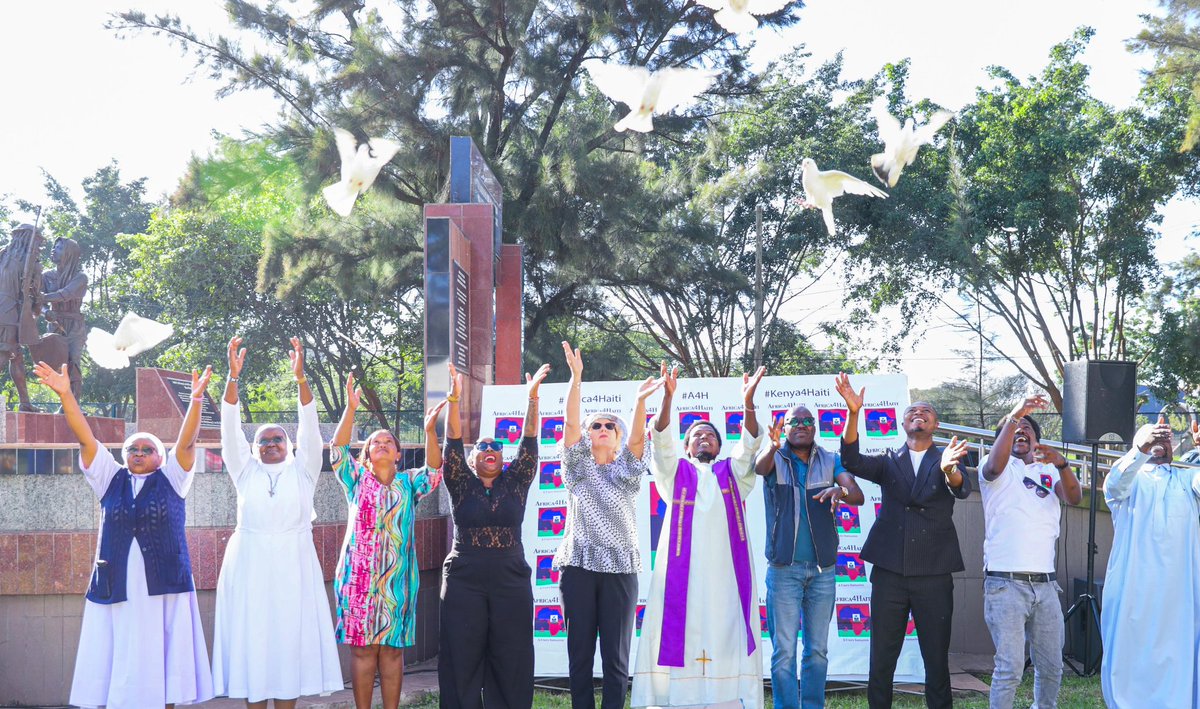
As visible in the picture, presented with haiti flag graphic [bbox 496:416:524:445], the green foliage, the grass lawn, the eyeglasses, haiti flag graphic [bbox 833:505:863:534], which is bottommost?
the grass lawn

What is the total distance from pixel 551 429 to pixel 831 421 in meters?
1.94

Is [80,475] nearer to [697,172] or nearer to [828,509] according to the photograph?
[828,509]

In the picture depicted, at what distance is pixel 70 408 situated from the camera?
16.8ft

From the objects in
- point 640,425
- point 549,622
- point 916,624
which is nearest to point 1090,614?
point 916,624

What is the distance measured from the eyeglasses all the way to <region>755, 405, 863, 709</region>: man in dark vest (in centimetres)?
90

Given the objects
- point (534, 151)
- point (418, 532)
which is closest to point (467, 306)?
point (418, 532)

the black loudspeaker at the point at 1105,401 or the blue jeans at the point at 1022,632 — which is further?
the black loudspeaker at the point at 1105,401

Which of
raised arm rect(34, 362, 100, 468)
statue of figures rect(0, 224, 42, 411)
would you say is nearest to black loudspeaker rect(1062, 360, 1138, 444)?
raised arm rect(34, 362, 100, 468)

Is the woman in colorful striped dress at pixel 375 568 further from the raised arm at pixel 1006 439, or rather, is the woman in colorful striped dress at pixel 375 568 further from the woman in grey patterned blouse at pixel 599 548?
the raised arm at pixel 1006 439

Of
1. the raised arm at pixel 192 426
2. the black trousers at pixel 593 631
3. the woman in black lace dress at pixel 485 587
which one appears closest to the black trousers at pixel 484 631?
the woman in black lace dress at pixel 485 587

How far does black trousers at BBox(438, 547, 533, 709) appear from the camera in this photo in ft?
17.1

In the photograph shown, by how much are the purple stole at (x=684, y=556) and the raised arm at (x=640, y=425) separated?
241 millimetres

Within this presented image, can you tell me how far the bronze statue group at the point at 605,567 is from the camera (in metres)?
5.29

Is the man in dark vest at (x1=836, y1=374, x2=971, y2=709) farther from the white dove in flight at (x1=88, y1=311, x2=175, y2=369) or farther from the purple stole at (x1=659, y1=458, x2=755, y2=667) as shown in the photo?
the white dove in flight at (x1=88, y1=311, x2=175, y2=369)
